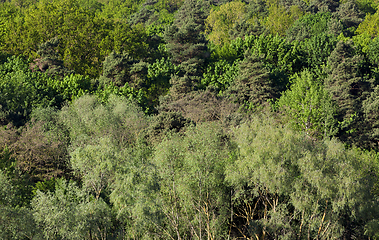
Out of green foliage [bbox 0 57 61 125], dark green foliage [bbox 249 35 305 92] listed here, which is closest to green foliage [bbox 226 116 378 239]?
green foliage [bbox 0 57 61 125]

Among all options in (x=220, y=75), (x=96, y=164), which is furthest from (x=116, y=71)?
(x=96, y=164)

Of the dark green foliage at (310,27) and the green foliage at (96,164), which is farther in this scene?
the dark green foliage at (310,27)

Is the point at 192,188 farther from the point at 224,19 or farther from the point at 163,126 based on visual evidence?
the point at 224,19

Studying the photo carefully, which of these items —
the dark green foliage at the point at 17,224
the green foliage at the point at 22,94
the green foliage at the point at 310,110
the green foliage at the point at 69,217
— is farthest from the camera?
the green foliage at the point at 310,110

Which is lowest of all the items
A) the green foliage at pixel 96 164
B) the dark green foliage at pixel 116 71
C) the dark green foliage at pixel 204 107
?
the dark green foliage at pixel 204 107

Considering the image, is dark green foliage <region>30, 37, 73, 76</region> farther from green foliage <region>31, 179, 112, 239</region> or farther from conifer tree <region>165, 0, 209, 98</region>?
green foliage <region>31, 179, 112, 239</region>

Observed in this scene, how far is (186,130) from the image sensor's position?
137 ft

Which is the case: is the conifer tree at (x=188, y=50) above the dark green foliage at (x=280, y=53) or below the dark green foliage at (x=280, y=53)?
above

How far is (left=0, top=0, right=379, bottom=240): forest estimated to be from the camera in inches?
1064

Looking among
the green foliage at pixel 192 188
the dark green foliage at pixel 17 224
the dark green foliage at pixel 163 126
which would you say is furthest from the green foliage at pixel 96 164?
the dark green foliage at pixel 163 126

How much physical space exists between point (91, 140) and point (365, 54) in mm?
58581

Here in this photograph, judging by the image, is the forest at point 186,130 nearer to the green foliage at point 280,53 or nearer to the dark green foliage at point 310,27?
the green foliage at point 280,53

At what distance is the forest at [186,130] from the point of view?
1064 inches

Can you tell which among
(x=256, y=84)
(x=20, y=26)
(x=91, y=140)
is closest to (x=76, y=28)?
(x=20, y=26)
